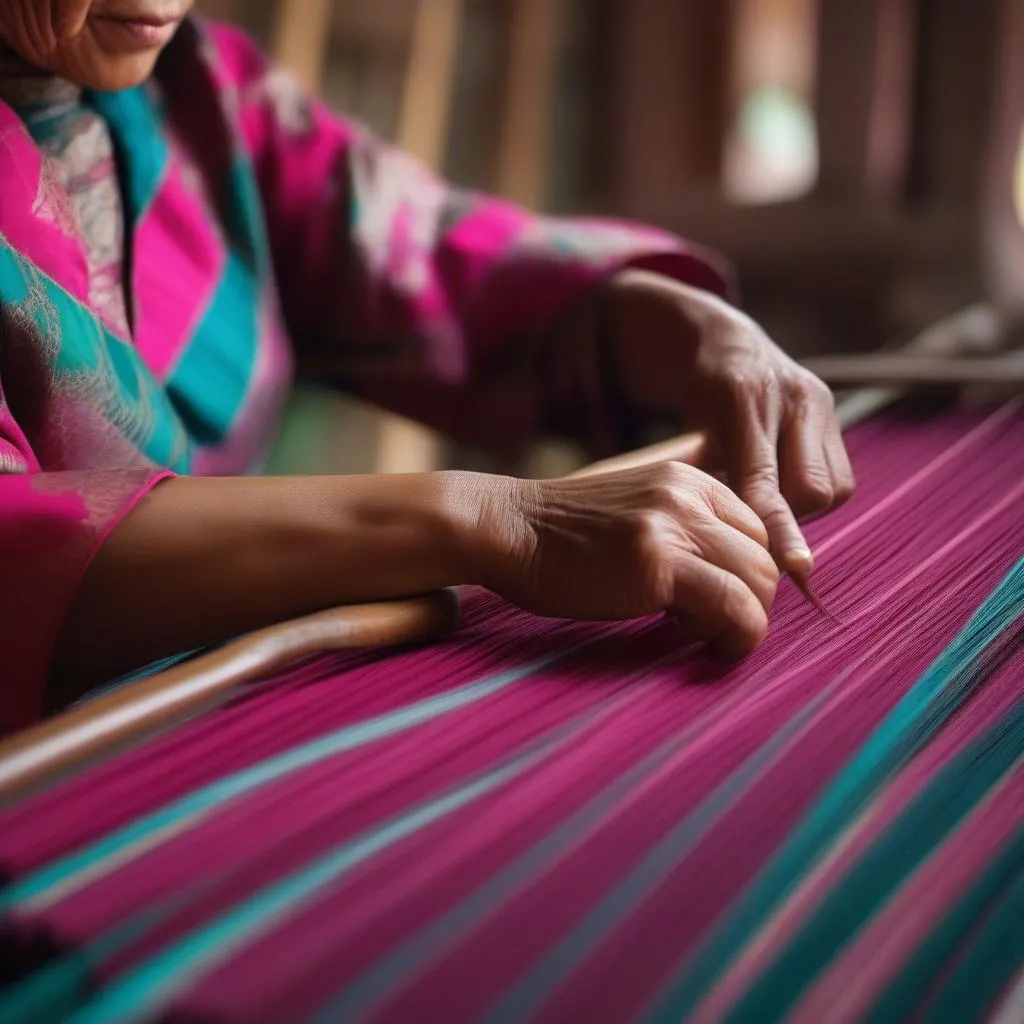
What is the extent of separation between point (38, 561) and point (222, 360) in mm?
460

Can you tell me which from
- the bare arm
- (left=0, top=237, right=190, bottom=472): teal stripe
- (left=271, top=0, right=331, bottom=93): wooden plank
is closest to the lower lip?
(left=0, top=237, right=190, bottom=472): teal stripe

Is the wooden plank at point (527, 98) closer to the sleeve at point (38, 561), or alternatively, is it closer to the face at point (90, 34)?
the face at point (90, 34)

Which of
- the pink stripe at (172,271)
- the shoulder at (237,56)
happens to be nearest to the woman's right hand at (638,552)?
the pink stripe at (172,271)

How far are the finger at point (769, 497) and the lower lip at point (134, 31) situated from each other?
463 millimetres

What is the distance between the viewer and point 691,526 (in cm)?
62

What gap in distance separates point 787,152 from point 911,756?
199cm

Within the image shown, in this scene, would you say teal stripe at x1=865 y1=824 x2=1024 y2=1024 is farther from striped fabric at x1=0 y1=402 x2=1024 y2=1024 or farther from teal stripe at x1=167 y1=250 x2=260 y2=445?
teal stripe at x1=167 y1=250 x2=260 y2=445

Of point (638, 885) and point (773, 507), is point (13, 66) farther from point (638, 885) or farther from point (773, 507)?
point (638, 885)

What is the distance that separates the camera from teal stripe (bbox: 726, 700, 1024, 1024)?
1.29 ft

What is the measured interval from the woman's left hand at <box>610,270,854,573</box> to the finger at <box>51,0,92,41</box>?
0.47 m

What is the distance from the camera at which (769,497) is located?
2.45 ft

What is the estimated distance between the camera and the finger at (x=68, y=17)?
0.76m

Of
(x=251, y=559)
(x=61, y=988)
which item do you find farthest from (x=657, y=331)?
(x=61, y=988)

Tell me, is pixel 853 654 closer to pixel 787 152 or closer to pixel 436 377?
pixel 436 377
